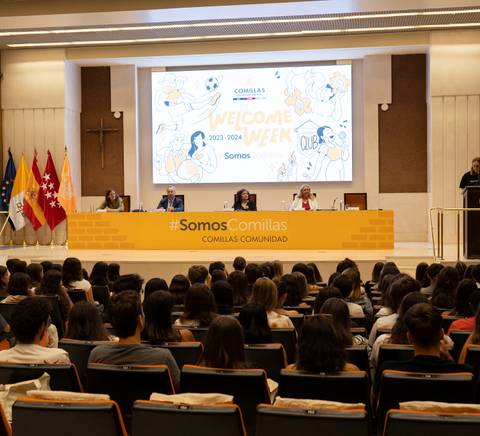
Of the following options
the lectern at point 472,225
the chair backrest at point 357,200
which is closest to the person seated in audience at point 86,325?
the lectern at point 472,225

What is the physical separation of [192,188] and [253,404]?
13.2 m

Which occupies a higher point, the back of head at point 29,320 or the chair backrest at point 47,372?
the back of head at point 29,320

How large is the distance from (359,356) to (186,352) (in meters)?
0.86

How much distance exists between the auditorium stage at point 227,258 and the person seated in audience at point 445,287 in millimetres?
4740

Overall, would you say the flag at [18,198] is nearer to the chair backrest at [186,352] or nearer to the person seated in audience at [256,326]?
the person seated in audience at [256,326]

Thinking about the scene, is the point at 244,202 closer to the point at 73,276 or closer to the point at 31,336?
the point at 73,276

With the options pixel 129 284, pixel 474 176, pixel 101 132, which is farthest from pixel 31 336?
pixel 101 132

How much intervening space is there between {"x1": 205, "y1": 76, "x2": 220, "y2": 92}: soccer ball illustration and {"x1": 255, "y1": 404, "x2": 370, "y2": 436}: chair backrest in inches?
545

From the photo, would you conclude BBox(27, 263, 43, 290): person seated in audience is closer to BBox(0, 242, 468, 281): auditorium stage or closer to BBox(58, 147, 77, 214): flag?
BBox(0, 242, 468, 281): auditorium stage

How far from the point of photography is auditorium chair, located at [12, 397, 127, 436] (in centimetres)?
238

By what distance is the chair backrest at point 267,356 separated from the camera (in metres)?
3.61

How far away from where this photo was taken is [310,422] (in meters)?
2.20

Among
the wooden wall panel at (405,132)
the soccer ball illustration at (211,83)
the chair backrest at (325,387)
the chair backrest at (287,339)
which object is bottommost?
the chair backrest at (287,339)

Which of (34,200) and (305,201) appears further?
(34,200)
